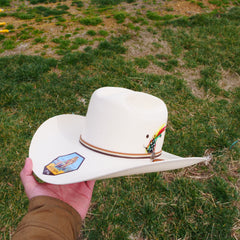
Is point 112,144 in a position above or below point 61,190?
above

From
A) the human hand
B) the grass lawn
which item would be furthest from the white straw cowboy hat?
the grass lawn

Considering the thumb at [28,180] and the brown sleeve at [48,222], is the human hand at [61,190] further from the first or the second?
the brown sleeve at [48,222]

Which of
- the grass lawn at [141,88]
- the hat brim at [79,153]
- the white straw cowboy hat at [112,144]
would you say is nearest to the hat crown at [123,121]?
the white straw cowboy hat at [112,144]

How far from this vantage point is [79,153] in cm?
207

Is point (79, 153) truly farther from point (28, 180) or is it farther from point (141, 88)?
point (141, 88)

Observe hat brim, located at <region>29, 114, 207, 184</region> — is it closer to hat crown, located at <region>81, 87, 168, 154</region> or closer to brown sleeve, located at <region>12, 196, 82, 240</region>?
hat crown, located at <region>81, 87, 168, 154</region>

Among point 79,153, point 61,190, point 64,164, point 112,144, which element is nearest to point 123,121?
point 112,144

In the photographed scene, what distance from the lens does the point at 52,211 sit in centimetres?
184

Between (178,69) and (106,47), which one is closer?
(178,69)

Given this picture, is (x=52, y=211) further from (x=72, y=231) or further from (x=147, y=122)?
(x=147, y=122)

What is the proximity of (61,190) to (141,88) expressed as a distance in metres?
2.97

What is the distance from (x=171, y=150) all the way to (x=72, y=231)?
2.13 meters

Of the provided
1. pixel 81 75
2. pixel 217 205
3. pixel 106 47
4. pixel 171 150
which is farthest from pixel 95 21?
pixel 217 205

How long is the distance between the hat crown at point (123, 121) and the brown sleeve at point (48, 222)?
634 millimetres
